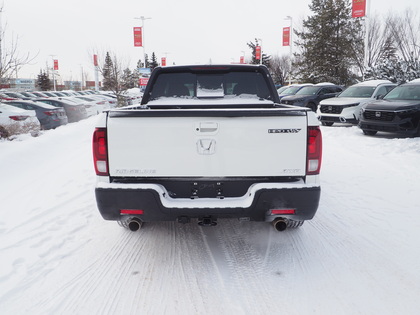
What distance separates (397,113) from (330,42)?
2638 cm

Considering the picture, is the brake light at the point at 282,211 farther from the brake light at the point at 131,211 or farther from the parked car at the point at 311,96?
the parked car at the point at 311,96

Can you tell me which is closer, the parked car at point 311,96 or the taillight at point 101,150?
the taillight at point 101,150

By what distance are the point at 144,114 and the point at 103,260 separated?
1.73 metres

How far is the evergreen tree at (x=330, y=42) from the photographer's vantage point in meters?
33.4

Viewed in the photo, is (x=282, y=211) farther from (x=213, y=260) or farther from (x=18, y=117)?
(x=18, y=117)

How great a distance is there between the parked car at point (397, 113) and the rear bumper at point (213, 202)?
29.0 ft

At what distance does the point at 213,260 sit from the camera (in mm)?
3576

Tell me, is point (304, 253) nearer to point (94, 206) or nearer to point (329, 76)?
point (94, 206)

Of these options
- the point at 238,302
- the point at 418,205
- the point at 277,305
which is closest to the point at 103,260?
the point at 238,302

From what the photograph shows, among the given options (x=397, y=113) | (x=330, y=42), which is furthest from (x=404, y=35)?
(x=397, y=113)

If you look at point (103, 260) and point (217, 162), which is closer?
point (217, 162)

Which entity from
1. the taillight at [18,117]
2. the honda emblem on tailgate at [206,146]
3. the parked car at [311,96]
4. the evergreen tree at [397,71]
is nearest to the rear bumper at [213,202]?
the honda emblem on tailgate at [206,146]

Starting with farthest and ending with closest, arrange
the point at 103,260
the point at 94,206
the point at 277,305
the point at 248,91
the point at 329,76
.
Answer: the point at 329,76 < the point at 94,206 < the point at 248,91 < the point at 103,260 < the point at 277,305

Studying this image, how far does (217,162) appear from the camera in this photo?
10.2ft
